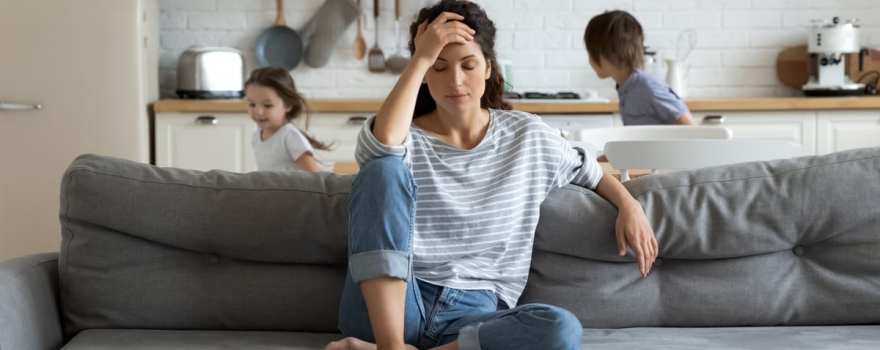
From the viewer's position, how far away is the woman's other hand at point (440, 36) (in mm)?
2236

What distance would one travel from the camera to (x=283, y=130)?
157 inches

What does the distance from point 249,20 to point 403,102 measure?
3554 mm

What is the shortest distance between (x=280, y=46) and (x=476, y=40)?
336 centimetres

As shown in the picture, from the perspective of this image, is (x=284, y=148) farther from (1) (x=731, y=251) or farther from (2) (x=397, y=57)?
(1) (x=731, y=251)

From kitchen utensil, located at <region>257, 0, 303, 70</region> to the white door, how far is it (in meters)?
0.78

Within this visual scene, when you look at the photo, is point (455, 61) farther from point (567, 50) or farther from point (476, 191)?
point (567, 50)

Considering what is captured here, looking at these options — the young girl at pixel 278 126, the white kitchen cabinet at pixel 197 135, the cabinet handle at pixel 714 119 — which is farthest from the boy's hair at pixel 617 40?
the white kitchen cabinet at pixel 197 135

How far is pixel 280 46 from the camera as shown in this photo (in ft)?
18.4

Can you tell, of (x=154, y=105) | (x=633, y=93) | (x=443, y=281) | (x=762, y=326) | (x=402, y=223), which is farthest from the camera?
(x=154, y=105)

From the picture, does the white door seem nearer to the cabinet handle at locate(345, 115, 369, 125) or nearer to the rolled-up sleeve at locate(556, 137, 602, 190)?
the cabinet handle at locate(345, 115, 369, 125)

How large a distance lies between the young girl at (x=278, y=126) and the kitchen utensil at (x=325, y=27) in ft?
4.74

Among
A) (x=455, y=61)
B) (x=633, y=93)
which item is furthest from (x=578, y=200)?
(x=633, y=93)

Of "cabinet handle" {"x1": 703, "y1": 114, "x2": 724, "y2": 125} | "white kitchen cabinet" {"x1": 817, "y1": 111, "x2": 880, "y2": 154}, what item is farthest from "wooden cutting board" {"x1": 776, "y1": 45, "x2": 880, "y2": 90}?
"cabinet handle" {"x1": 703, "y1": 114, "x2": 724, "y2": 125}

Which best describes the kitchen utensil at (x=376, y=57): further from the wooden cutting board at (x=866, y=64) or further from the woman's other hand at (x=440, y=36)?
the woman's other hand at (x=440, y=36)
